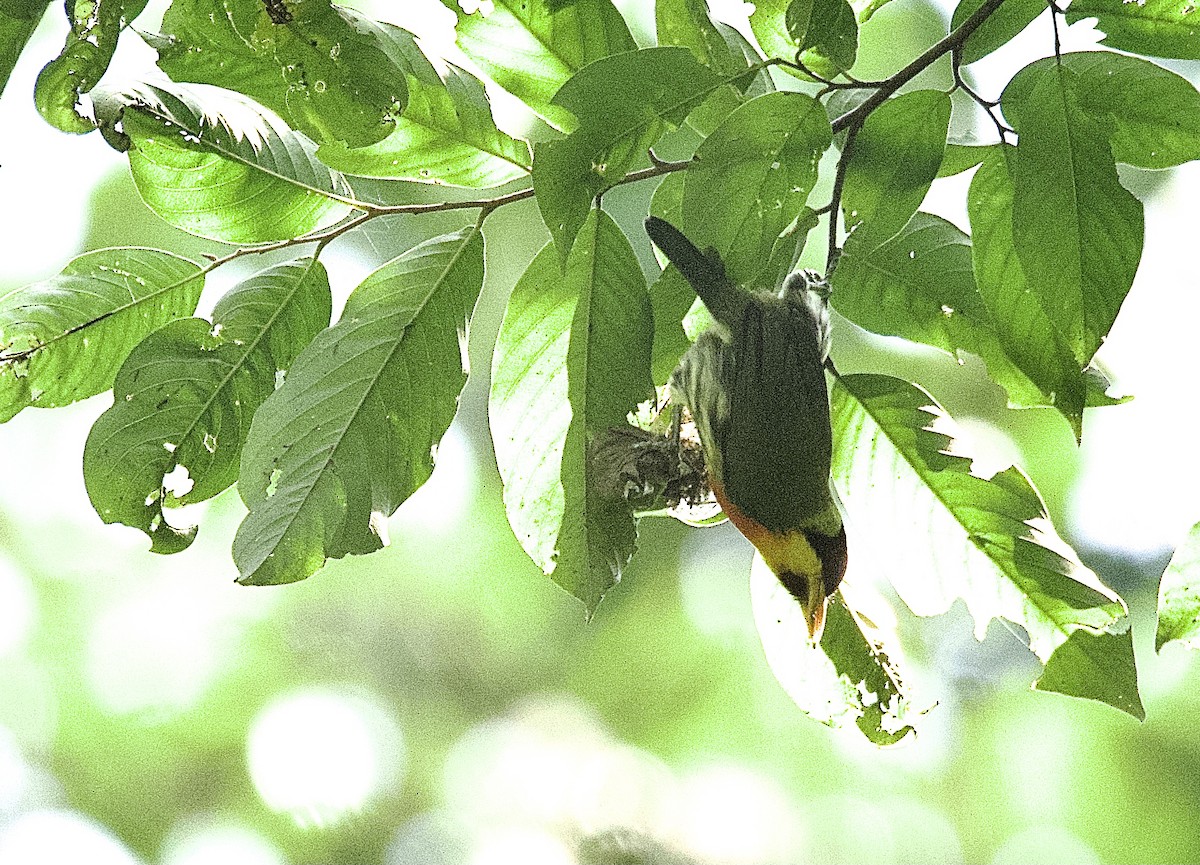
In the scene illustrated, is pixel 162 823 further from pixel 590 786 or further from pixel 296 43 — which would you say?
pixel 296 43

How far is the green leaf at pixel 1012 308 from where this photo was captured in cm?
114

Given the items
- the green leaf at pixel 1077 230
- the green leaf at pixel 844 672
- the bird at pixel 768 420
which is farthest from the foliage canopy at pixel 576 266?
the bird at pixel 768 420

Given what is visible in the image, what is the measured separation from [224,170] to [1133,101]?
0.98m

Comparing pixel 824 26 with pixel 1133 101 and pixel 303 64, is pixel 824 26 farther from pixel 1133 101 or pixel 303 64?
pixel 303 64

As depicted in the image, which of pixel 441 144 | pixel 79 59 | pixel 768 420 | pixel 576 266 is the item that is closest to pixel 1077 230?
pixel 576 266

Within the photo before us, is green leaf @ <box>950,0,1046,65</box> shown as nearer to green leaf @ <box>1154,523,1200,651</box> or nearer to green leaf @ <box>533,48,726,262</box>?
green leaf @ <box>533,48,726,262</box>

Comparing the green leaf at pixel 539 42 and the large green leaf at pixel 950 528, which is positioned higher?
the green leaf at pixel 539 42

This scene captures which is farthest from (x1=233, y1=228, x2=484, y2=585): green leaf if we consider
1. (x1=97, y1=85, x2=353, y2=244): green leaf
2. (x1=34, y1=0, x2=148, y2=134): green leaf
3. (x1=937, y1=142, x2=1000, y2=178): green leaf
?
(x1=937, y1=142, x2=1000, y2=178): green leaf

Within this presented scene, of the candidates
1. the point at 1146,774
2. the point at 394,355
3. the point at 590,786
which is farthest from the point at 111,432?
the point at 1146,774

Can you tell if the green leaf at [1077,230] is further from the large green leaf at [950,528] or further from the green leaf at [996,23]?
the large green leaf at [950,528]

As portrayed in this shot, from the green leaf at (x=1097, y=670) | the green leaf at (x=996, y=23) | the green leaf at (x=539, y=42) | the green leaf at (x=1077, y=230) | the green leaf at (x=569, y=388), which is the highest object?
the green leaf at (x=539, y=42)

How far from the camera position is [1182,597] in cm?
126

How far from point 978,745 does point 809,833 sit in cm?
91

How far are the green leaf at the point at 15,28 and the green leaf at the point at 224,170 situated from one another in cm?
23
